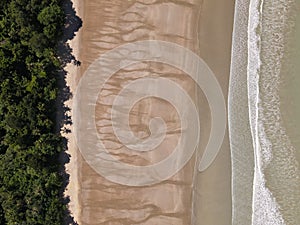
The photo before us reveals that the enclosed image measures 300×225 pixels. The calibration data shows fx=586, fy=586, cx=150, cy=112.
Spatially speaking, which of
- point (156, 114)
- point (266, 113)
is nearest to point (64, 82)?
point (156, 114)

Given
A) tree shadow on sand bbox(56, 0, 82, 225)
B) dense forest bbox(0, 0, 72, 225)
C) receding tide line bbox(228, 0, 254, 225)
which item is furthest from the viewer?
tree shadow on sand bbox(56, 0, 82, 225)

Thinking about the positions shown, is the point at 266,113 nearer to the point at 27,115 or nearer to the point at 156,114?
the point at 156,114

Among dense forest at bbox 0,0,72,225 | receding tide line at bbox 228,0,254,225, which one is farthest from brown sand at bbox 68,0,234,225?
dense forest at bbox 0,0,72,225

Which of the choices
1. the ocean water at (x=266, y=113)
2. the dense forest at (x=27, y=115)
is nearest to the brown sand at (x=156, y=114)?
the ocean water at (x=266, y=113)

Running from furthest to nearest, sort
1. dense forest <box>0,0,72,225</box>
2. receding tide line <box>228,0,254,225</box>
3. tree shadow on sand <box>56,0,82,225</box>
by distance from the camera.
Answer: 1. tree shadow on sand <box>56,0,82,225</box>
2. receding tide line <box>228,0,254,225</box>
3. dense forest <box>0,0,72,225</box>

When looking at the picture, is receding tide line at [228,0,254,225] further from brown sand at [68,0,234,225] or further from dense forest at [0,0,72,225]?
dense forest at [0,0,72,225]

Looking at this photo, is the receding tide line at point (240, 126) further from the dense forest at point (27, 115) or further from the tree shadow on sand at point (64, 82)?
the dense forest at point (27, 115)
